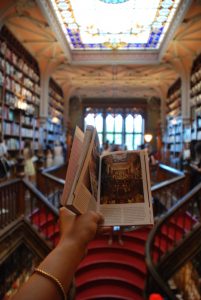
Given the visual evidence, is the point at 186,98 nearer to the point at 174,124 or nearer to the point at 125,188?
the point at 174,124

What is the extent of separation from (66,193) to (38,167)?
18.1 feet

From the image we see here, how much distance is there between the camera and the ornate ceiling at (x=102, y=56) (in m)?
5.99

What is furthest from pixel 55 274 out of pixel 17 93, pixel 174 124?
pixel 174 124

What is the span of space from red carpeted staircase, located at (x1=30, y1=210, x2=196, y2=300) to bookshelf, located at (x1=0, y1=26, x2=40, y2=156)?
2619 millimetres

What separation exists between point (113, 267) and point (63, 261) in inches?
187

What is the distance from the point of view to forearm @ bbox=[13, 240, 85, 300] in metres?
0.63

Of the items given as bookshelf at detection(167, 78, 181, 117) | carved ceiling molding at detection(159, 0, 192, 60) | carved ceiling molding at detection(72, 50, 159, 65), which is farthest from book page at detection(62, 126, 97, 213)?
bookshelf at detection(167, 78, 181, 117)

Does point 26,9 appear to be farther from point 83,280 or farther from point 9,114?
point 83,280

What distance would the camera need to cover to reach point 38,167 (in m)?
6.23

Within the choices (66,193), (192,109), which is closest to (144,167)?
(66,193)

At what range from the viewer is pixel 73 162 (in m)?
0.96

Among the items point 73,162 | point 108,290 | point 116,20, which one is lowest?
point 108,290

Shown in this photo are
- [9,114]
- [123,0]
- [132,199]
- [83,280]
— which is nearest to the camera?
[132,199]

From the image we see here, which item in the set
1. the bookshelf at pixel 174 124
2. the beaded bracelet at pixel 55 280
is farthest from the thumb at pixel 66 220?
the bookshelf at pixel 174 124
